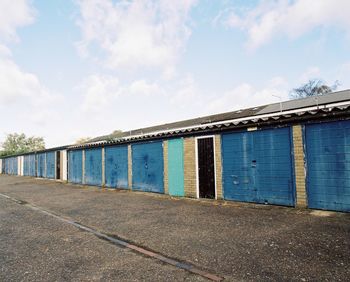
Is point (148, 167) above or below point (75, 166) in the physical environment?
below

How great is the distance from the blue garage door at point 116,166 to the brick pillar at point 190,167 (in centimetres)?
518

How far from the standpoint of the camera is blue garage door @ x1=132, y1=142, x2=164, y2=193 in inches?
550

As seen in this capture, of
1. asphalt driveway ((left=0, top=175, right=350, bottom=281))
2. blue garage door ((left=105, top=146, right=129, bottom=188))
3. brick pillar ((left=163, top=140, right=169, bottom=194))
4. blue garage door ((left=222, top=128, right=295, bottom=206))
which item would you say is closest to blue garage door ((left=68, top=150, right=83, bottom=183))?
blue garage door ((left=105, top=146, right=129, bottom=188))

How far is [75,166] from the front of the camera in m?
22.4

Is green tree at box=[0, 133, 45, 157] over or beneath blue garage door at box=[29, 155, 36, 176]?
over

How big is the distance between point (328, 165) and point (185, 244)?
543cm

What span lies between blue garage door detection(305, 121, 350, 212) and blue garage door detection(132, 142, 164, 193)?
24.2 ft

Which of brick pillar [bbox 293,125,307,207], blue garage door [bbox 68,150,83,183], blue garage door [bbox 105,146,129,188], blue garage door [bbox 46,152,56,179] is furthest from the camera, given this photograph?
blue garage door [bbox 46,152,56,179]

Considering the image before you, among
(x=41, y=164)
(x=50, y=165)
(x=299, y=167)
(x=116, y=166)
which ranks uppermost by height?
(x=41, y=164)

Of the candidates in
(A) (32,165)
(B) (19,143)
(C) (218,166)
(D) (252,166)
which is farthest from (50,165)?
(B) (19,143)

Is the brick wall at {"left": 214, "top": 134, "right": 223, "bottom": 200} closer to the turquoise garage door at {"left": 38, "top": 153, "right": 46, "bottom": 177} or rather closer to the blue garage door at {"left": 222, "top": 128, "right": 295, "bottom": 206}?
the blue garage door at {"left": 222, "top": 128, "right": 295, "bottom": 206}

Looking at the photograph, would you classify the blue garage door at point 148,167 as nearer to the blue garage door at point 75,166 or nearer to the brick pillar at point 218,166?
the brick pillar at point 218,166

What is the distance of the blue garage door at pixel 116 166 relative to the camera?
16438 millimetres

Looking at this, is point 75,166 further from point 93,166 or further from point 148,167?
point 148,167
